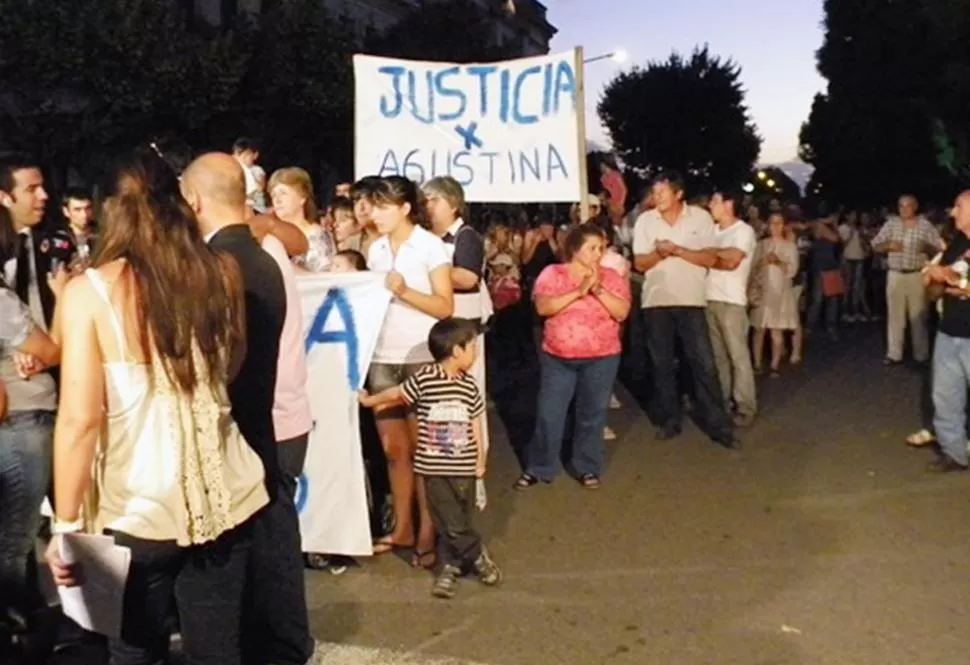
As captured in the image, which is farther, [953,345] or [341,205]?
[341,205]

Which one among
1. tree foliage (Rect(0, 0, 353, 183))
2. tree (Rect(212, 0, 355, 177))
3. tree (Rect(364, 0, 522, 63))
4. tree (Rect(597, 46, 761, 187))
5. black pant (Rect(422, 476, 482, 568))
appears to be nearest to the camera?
black pant (Rect(422, 476, 482, 568))

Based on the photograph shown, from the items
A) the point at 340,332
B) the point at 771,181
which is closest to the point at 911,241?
the point at 340,332

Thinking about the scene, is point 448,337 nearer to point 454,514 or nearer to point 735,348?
point 454,514

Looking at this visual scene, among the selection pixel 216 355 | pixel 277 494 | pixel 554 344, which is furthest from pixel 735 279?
pixel 216 355

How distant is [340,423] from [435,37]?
111 feet

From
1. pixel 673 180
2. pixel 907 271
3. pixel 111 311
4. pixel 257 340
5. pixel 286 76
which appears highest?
pixel 286 76

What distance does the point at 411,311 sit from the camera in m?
6.59

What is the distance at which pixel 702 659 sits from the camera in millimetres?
5336

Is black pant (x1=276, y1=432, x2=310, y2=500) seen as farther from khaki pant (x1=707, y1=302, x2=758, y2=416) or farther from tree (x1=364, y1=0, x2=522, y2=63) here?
tree (x1=364, y1=0, x2=522, y2=63)

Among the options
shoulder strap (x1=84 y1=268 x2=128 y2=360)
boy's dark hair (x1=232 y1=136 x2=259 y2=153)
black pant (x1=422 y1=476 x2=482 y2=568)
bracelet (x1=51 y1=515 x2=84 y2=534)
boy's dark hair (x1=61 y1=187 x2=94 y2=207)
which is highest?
boy's dark hair (x1=232 y1=136 x2=259 y2=153)

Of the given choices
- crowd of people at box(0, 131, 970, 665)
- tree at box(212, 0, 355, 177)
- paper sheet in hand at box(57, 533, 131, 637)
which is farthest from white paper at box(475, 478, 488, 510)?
tree at box(212, 0, 355, 177)

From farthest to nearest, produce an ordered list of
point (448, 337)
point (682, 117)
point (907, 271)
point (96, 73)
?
point (682, 117) → point (96, 73) → point (907, 271) → point (448, 337)

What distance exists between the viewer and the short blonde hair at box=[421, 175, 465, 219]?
712 centimetres

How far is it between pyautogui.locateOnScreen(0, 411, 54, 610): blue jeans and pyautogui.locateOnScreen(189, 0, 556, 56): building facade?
84.3 feet
